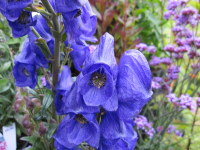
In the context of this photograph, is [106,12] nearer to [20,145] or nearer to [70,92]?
[20,145]

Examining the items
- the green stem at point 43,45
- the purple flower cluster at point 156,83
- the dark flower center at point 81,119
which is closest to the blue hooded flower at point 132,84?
the dark flower center at point 81,119

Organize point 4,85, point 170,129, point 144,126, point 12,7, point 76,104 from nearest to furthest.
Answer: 1. point 12,7
2. point 76,104
3. point 4,85
4. point 144,126
5. point 170,129

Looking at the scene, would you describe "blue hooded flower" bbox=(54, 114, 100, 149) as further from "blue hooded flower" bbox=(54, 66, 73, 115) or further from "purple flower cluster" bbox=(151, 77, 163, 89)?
"purple flower cluster" bbox=(151, 77, 163, 89)

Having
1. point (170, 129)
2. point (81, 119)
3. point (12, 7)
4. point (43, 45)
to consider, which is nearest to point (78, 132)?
point (81, 119)

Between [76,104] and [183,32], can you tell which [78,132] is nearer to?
[76,104]

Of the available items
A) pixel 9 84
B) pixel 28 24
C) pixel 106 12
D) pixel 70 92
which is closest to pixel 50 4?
pixel 28 24

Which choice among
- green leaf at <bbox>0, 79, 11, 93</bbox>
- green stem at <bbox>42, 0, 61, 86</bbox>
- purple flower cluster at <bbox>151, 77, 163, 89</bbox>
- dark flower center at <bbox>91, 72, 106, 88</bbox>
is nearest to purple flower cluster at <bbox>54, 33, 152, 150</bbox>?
dark flower center at <bbox>91, 72, 106, 88</bbox>
